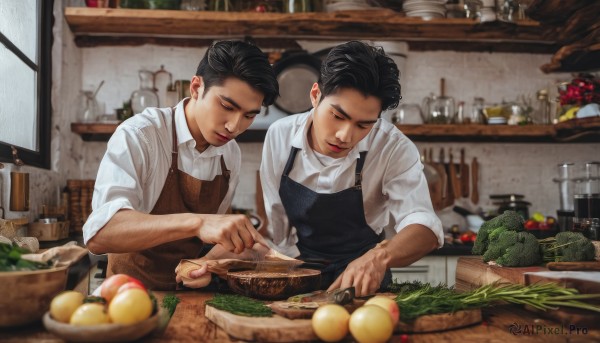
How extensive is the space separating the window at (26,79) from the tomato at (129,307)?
2.08 m

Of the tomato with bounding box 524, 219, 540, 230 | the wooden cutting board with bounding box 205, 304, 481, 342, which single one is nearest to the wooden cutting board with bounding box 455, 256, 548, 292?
the wooden cutting board with bounding box 205, 304, 481, 342

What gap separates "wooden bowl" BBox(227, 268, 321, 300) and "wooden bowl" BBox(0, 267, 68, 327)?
0.55 metres

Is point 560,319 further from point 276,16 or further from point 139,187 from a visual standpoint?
point 276,16

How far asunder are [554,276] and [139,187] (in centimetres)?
145

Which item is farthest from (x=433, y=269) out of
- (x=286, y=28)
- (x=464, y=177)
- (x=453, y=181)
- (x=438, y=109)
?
(x=286, y=28)

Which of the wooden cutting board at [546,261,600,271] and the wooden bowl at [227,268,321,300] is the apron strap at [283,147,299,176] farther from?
the wooden cutting board at [546,261,600,271]

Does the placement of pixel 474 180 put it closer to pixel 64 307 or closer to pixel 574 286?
pixel 574 286

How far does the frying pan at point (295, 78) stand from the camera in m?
4.40

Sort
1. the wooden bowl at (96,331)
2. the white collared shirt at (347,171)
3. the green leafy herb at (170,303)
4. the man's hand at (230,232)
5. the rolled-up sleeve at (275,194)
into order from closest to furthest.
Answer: the wooden bowl at (96,331), the green leafy herb at (170,303), the man's hand at (230,232), the white collared shirt at (347,171), the rolled-up sleeve at (275,194)

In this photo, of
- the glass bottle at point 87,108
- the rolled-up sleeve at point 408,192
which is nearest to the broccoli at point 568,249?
the rolled-up sleeve at point 408,192

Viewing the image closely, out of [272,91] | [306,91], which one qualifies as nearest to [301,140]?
[272,91]

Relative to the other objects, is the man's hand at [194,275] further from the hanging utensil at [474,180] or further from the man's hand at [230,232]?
the hanging utensil at [474,180]

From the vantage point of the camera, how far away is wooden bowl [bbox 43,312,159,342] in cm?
124

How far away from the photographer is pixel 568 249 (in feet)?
6.85
